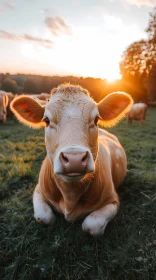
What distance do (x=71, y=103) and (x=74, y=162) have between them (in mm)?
836

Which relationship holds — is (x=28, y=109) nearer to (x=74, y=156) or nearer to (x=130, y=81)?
(x=74, y=156)

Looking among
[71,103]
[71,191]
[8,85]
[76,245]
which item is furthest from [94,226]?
[8,85]

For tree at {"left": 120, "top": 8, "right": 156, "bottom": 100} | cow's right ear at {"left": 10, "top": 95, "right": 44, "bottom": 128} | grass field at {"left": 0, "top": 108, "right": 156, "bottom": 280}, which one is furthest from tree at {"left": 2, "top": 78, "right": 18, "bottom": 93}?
cow's right ear at {"left": 10, "top": 95, "right": 44, "bottom": 128}

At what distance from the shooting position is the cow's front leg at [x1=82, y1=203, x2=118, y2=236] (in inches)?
103

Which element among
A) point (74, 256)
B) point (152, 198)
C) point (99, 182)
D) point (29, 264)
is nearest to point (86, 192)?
point (99, 182)

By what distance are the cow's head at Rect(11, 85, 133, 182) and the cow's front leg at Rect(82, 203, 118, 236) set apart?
2.11 ft

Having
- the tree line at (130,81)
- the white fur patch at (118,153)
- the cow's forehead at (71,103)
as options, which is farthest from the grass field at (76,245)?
the tree line at (130,81)

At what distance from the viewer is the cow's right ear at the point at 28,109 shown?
2.92 metres

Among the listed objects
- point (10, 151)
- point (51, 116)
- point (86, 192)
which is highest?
point (51, 116)

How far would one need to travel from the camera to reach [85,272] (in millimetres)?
2297

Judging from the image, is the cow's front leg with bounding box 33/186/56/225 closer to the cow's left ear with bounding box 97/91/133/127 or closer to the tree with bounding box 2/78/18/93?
the cow's left ear with bounding box 97/91/133/127

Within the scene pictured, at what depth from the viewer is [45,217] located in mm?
2818

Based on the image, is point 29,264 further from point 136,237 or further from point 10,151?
point 10,151

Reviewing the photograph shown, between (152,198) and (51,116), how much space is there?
7.21 feet
